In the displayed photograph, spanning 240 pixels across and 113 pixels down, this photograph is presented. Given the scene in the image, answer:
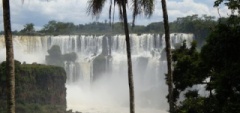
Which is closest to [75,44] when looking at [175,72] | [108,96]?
[108,96]

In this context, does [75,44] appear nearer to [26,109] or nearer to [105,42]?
[105,42]

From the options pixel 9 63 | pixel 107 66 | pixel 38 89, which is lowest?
pixel 38 89

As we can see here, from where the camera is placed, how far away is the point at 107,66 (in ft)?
325

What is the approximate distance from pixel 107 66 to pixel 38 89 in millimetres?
24219

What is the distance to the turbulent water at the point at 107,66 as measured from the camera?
3546 inches

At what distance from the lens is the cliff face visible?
7269 cm

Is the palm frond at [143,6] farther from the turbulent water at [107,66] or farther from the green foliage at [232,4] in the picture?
the turbulent water at [107,66]

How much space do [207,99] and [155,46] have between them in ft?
254

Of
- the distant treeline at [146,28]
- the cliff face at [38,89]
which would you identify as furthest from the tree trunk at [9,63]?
the distant treeline at [146,28]

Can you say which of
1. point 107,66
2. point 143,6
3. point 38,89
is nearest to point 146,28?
point 107,66

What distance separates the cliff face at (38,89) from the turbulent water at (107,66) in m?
7.82

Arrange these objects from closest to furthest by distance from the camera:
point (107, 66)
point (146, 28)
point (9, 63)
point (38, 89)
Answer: point (9, 63), point (38, 89), point (107, 66), point (146, 28)

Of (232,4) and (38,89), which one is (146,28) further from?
(232,4)

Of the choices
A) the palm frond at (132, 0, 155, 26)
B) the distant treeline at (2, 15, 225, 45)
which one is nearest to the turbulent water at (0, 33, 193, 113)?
the distant treeline at (2, 15, 225, 45)
